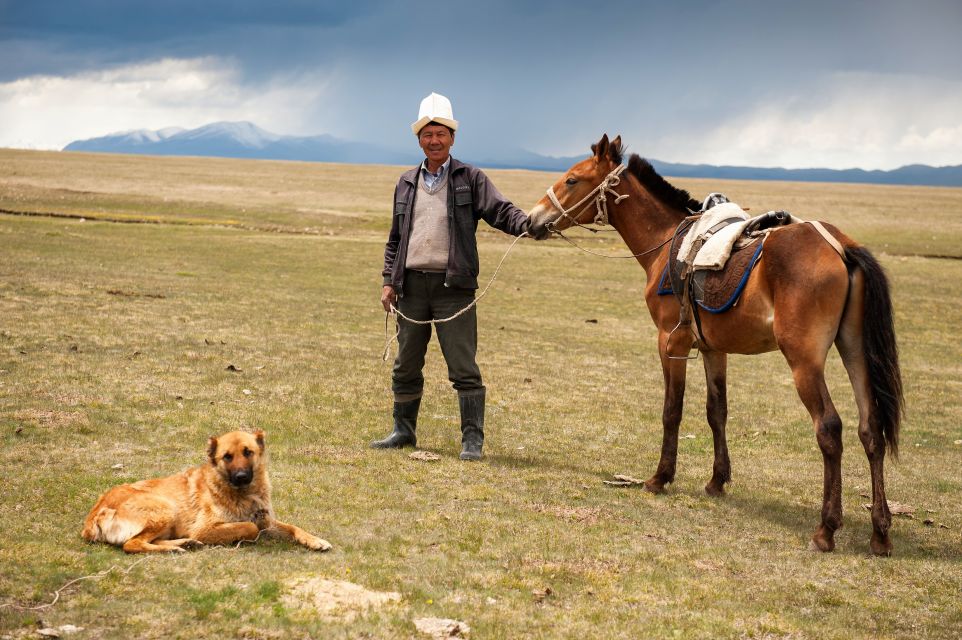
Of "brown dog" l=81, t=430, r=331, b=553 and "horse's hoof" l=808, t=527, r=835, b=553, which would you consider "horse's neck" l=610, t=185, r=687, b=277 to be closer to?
"horse's hoof" l=808, t=527, r=835, b=553

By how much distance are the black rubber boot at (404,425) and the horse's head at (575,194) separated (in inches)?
84.7

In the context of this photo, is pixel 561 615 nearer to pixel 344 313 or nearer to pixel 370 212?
pixel 344 313

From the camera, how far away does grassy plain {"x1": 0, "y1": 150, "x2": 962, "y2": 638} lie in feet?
17.5

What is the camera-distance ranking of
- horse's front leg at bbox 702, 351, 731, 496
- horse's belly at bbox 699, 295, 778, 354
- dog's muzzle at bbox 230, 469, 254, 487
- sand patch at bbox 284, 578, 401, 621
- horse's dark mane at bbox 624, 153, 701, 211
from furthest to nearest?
1. horse's dark mane at bbox 624, 153, 701, 211
2. horse's front leg at bbox 702, 351, 731, 496
3. horse's belly at bbox 699, 295, 778, 354
4. dog's muzzle at bbox 230, 469, 254, 487
5. sand patch at bbox 284, 578, 401, 621

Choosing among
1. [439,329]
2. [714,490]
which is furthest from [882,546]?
[439,329]

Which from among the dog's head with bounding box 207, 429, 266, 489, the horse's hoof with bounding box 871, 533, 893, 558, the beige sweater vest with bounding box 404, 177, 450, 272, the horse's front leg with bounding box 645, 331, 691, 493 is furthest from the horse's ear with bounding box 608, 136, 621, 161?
the dog's head with bounding box 207, 429, 266, 489

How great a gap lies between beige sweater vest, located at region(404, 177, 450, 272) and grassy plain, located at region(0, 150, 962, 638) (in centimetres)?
193

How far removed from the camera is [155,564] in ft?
18.6

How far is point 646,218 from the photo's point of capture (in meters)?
9.01

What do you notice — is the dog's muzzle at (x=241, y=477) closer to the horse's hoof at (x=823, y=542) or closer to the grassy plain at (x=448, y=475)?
the grassy plain at (x=448, y=475)

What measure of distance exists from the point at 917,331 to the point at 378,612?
18600mm

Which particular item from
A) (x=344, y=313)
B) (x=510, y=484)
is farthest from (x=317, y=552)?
(x=344, y=313)

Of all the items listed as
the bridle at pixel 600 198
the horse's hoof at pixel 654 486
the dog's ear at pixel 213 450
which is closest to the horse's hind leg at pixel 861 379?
the horse's hoof at pixel 654 486

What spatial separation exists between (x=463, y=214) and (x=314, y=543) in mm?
3898
